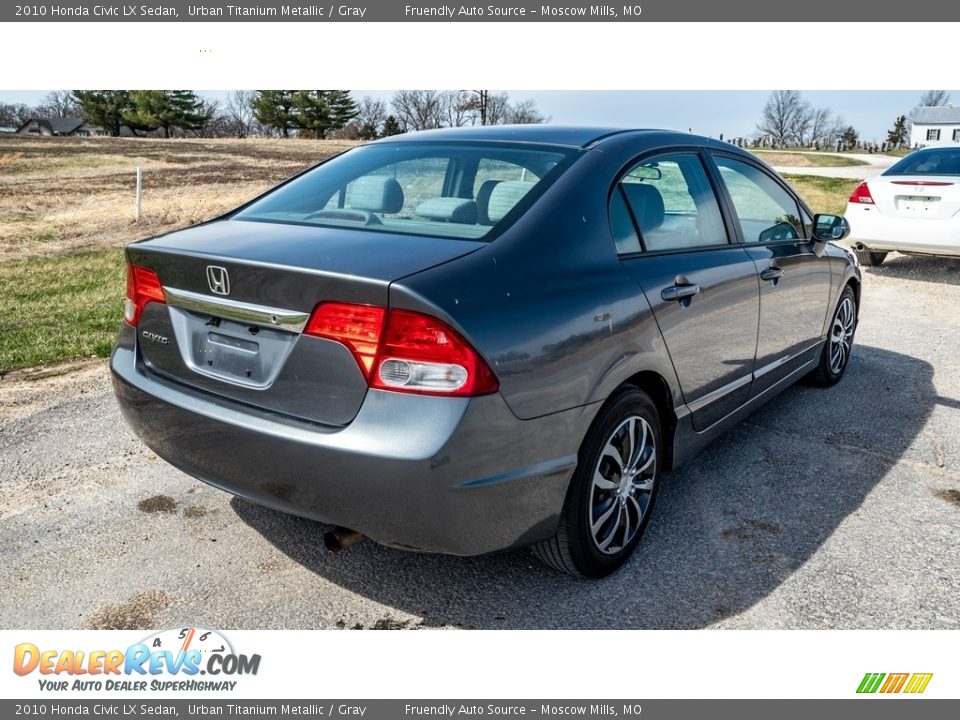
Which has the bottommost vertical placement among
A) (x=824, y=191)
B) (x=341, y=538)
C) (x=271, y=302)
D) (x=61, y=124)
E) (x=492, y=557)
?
(x=492, y=557)

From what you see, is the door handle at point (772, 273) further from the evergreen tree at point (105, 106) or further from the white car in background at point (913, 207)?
the evergreen tree at point (105, 106)

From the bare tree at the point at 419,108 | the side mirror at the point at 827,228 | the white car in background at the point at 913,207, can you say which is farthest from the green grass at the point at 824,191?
the bare tree at the point at 419,108

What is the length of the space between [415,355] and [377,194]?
114 centimetres

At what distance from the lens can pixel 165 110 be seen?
72.2m

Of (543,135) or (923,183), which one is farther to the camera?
(923,183)

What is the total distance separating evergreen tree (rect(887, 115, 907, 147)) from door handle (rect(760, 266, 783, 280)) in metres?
88.0

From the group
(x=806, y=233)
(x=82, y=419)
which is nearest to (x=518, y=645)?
(x=82, y=419)

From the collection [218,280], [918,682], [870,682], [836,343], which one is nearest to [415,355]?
[218,280]

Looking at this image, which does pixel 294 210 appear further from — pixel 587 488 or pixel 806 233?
pixel 806 233

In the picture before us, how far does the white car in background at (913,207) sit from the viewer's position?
8.41 metres

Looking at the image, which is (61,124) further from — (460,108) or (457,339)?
(457,339)

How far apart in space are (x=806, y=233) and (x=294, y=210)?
3100 mm

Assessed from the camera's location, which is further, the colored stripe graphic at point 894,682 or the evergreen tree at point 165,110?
the evergreen tree at point 165,110

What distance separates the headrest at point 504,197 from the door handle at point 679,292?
0.68 m
